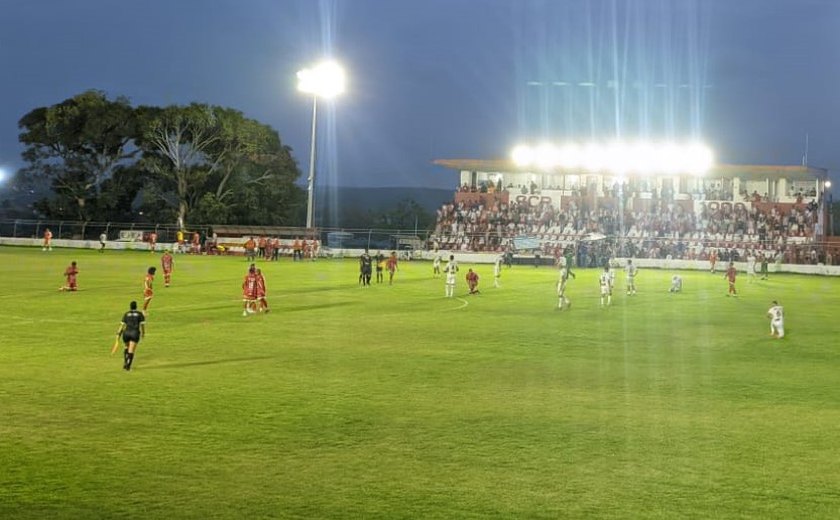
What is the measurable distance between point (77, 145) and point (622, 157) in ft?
187

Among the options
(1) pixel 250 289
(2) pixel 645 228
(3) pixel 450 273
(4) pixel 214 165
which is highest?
(4) pixel 214 165

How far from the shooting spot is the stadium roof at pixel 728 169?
80.2m

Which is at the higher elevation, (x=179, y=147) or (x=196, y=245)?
(x=179, y=147)

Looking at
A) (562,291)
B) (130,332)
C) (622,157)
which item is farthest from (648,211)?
(130,332)

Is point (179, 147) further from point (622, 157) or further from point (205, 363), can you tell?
point (205, 363)

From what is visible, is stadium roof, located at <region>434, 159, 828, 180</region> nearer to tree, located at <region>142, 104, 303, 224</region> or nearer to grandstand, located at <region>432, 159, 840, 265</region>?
grandstand, located at <region>432, 159, 840, 265</region>

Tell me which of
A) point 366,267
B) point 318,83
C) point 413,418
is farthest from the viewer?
point 318,83

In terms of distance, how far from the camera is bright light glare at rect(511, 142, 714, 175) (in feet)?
274

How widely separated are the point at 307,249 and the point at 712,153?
42.9m

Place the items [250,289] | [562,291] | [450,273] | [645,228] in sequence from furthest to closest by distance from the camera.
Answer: [645,228], [450,273], [562,291], [250,289]

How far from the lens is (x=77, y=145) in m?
90.8

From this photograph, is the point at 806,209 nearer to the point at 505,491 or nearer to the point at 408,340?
the point at 408,340

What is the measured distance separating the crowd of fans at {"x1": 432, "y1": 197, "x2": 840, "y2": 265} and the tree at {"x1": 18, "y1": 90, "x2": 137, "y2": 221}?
36.3m

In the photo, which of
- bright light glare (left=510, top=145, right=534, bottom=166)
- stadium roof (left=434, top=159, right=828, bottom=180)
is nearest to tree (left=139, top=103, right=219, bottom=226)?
stadium roof (left=434, top=159, right=828, bottom=180)
